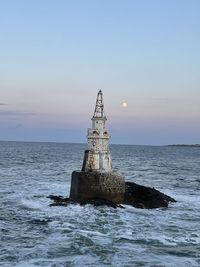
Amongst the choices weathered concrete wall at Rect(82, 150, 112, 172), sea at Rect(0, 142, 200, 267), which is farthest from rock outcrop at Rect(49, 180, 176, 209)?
weathered concrete wall at Rect(82, 150, 112, 172)

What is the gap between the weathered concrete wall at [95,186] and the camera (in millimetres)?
24016

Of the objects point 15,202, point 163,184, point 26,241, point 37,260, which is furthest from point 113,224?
point 163,184

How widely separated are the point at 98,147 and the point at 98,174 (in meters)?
1.71

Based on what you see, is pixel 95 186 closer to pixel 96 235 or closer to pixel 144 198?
pixel 144 198

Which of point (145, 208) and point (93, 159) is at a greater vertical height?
point (93, 159)

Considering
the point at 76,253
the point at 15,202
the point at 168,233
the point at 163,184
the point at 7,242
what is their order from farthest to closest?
the point at 163,184, the point at 15,202, the point at 168,233, the point at 7,242, the point at 76,253

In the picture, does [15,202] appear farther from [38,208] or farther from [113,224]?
[113,224]

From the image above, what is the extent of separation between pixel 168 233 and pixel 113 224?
2.64 m

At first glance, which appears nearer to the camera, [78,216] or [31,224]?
[31,224]

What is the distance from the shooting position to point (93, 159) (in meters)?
24.9

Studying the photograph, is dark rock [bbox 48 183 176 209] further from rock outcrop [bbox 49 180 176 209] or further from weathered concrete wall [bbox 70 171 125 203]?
weathered concrete wall [bbox 70 171 125 203]

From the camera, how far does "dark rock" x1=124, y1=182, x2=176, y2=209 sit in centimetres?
2511

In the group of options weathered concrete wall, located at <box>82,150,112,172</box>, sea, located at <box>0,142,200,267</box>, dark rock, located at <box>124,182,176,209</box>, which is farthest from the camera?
dark rock, located at <box>124,182,176,209</box>

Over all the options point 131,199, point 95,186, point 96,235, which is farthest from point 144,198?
point 96,235
